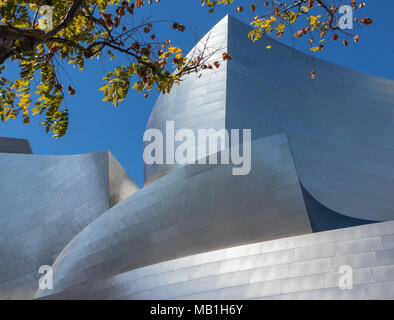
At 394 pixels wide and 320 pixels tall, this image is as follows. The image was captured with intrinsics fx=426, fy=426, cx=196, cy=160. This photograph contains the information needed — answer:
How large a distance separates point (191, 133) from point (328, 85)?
670 cm

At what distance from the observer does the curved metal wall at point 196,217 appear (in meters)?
8.96

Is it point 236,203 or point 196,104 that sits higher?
point 196,104

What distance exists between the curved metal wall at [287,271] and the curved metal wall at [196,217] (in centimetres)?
230

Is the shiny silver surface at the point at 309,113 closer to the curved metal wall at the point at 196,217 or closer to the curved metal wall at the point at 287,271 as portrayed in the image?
the curved metal wall at the point at 196,217

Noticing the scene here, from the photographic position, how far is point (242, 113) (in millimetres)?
14727

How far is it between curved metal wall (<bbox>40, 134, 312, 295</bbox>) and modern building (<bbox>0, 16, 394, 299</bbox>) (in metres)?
0.03

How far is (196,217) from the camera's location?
942 cm

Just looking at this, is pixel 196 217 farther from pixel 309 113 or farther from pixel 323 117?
pixel 323 117

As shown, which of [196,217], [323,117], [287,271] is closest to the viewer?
[287,271]

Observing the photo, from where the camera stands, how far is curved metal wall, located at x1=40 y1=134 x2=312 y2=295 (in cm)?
896

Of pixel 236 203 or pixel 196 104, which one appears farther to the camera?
pixel 196 104

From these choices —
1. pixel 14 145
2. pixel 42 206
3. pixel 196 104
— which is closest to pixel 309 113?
pixel 196 104

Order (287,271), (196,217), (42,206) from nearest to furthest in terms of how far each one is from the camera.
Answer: (287,271)
(196,217)
(42,206)

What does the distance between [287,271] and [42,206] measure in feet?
38.4
